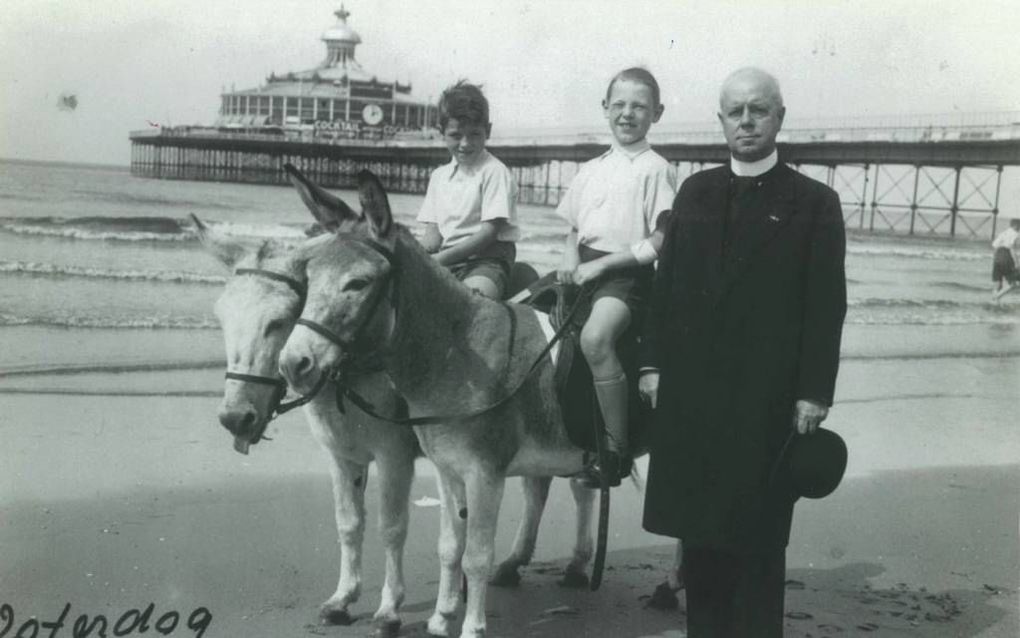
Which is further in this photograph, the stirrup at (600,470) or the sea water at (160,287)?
the sea water at (160,287)

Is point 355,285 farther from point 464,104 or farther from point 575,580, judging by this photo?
point 575,580

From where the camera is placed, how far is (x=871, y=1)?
7539mm

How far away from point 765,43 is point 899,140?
1413 inches

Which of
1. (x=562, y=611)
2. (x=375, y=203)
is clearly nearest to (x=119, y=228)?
(x=562, y=611)

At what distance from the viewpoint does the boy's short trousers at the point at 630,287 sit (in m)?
5.25

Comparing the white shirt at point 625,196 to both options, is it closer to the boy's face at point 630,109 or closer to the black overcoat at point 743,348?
the boy's face at point 630,109

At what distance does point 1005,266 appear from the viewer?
2603 cm

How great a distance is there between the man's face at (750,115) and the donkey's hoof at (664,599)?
9.38 ft

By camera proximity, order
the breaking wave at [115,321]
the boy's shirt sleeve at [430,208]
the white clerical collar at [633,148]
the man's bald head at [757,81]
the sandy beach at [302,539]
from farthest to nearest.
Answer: the breaking wave at [115,321]
the boy's shirt sleeve at [430,208]
the sandy beach at [302,539]
the white clerical collar at [633,148]
the man's bald head at [757,81]

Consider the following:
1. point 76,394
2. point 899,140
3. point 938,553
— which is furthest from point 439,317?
point 899,140

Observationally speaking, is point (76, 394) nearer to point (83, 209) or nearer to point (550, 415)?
point (550, 415)

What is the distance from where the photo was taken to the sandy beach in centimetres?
572

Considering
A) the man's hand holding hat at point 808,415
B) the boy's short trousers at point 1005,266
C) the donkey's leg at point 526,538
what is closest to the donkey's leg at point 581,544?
the donkey's leg at point 526,538

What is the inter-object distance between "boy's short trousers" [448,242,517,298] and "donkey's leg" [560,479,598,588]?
1.41 meters
